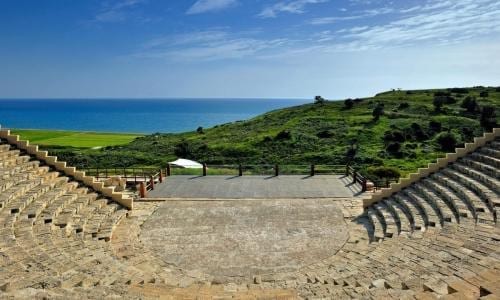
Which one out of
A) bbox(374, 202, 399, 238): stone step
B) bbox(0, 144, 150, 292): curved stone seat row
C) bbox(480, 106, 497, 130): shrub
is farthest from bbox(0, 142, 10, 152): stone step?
bbox(480, 106, 497, 130): shrub

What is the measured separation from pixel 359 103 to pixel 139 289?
203 ft

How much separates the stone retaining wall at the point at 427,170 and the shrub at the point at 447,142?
22.0 meters

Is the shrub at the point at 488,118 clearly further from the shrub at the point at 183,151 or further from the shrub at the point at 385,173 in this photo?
the shrub at the point at 183,151

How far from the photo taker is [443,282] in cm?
806

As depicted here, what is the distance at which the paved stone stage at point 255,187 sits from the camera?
65.5ft

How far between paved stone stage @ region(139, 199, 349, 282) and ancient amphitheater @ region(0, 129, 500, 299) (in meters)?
0.05

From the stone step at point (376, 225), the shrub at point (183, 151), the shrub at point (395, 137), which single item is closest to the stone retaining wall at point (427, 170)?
the stone step at point (376, 225)

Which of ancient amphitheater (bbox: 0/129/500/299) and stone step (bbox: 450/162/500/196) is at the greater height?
stone step (bbox: 450/162/500/196)

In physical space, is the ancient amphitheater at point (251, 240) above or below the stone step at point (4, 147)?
below

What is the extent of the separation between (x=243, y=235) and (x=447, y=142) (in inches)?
1229

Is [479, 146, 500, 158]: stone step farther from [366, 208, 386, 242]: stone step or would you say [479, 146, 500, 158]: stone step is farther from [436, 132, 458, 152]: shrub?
[436, 132, 458, 152]: shrub

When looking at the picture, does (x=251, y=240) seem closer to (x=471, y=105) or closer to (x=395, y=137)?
(x=395, y=137)

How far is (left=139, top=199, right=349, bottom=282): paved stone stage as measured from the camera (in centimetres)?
1236

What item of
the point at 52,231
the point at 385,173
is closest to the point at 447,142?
the point at 385,173
